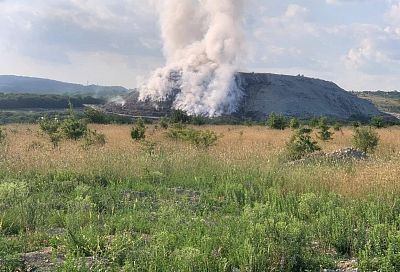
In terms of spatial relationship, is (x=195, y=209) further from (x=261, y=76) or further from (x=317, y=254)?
(x=261, y=76)

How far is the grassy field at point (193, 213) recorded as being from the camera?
205 inches

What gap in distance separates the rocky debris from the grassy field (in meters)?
0.02

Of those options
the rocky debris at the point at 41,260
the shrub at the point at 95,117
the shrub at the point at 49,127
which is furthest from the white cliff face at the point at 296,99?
the rocky debris at the point at 41,260

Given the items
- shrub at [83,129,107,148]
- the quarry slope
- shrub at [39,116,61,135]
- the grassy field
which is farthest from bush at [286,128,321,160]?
the quarry slope

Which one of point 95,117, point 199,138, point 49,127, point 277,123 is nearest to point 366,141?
point 199,138

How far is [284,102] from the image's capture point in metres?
57.6

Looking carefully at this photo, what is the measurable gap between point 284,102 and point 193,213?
51523mm

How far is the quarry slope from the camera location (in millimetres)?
55781

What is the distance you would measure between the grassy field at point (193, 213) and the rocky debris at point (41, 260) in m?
0.02

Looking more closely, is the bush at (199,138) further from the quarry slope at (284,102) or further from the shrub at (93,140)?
the quarry slope at (284,102)

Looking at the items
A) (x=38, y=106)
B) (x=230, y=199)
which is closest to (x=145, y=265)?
(x=230, y=199)

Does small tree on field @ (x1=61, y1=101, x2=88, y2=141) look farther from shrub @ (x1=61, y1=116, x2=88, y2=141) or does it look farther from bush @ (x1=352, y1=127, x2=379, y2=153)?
bush @ (x1=352, y1=127, x2=379, y2=153)

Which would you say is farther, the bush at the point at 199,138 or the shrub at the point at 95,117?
the shrub at the point at 95,117

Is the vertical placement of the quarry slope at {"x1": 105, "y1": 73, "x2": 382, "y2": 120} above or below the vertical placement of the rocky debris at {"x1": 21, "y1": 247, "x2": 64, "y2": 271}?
above
